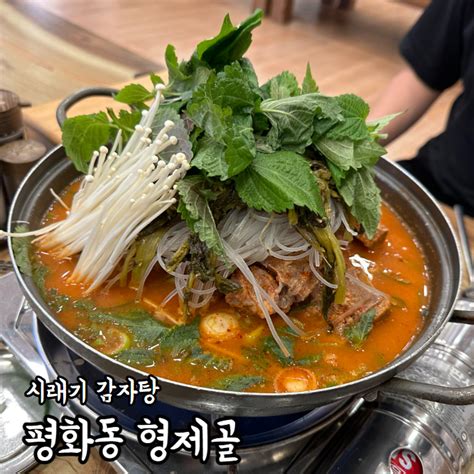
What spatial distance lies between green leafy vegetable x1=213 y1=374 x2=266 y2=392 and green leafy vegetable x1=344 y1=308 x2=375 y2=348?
0.32m

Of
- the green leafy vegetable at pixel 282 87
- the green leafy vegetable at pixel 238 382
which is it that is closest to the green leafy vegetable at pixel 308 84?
the green leafy vegetable at pixel 282 87

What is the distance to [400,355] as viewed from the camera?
4.71 feet

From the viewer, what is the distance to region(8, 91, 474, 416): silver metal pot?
1.16 meters

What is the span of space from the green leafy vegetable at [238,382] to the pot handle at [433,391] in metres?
0.33

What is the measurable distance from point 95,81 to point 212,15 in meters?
3.33

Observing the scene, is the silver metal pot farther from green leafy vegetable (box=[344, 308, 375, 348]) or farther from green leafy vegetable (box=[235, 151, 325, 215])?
green leafy vegetable (box=[235, 151, 325, 215])

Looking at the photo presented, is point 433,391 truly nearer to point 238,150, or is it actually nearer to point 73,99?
point 238,150

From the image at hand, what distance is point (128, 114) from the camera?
159cm

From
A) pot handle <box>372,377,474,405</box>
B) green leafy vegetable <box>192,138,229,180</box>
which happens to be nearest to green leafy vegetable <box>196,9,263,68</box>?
green leafy vegetable <box>192,138,229,180</box>

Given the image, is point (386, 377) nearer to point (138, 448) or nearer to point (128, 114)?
point (138, 448)

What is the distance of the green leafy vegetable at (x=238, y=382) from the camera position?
1356 mm

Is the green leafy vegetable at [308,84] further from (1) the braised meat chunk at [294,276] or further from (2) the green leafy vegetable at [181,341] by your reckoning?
(2) the green leafy vegetable at [181,341]

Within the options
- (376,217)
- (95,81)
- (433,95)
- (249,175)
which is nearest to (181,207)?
(249,175)

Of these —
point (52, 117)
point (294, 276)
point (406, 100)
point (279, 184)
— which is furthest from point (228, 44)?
point (406, 100)
